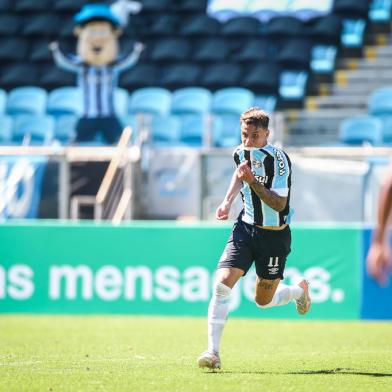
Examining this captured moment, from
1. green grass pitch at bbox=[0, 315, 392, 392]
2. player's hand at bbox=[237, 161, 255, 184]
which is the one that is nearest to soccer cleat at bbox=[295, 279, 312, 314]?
green grass pitch at bbox=[0, 315, 392, 392]

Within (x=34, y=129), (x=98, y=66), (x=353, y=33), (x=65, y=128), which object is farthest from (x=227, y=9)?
(x=34, y=129)

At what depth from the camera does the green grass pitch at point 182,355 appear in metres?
7.55

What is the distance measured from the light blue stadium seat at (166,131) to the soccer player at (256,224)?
420 inches

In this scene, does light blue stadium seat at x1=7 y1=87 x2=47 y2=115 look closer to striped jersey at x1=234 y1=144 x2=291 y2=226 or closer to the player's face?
striped jersey at x1=234 y1=144 x2=291 y2=226

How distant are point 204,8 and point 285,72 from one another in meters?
2.64

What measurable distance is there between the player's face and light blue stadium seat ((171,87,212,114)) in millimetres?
11964

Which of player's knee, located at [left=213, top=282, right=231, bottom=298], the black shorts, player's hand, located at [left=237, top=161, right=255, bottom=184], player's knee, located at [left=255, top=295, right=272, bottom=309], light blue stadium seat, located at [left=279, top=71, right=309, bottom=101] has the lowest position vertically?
player's knee, located at [left=255, top=295, right=272, bottom=309]

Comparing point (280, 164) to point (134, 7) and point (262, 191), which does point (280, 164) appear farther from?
point (134, 7)

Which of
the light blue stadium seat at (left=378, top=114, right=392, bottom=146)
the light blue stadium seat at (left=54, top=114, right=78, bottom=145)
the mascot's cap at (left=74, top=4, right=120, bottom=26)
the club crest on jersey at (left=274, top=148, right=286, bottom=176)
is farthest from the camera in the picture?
the mascot's cap at (left=74, top=4, right=120, bottom=26)

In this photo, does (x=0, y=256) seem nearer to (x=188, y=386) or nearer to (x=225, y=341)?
(x=225, y=341)

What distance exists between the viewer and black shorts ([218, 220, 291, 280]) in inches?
336

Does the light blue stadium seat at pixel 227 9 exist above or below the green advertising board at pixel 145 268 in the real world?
above

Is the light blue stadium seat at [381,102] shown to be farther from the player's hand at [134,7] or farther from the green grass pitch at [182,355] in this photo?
the green grass pitch at [182,355]

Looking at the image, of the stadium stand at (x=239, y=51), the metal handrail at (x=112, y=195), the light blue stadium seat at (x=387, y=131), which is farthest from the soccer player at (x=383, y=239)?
the stadium stand at (x=239, y=51)
